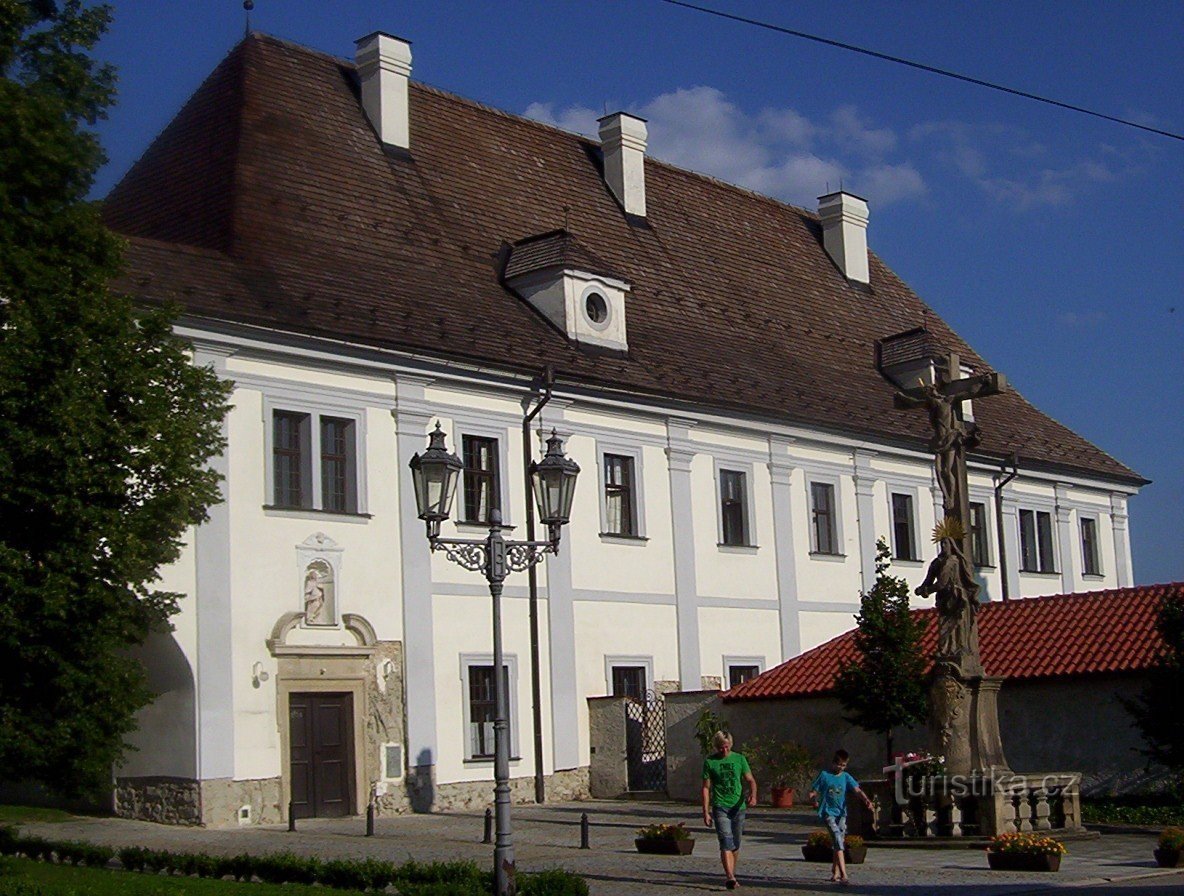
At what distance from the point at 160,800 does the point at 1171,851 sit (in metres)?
14.0

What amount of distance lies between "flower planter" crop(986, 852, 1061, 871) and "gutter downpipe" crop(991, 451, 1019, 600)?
917 inches

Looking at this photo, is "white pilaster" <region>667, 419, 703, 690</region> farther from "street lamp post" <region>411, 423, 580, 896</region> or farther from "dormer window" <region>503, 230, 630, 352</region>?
"street lamp post" <region>411, 423, 580, 896</region>

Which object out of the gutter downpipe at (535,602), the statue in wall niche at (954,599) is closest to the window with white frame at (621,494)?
the gutter downpipe at (535,602)

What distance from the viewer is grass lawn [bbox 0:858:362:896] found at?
44.8ft

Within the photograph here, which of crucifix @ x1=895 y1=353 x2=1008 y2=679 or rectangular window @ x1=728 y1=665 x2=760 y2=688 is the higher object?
crucifix @ x1=895 y1=353 x2=1008 y2=679

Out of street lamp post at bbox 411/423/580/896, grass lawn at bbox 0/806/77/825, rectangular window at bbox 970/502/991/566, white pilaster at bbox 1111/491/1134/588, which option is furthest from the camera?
white pilaster at bbox 1111/491/1134/588

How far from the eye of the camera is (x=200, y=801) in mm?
23531

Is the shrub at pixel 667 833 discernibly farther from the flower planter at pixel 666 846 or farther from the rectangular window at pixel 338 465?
the rectangular window at pixel 338 465

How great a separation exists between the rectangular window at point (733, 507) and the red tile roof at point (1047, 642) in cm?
452

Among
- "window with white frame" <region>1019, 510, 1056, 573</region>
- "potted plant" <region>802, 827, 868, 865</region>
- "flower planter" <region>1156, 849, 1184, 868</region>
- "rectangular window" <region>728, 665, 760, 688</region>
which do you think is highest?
"window with white frame" <region>1019, 510, 1056, 573</region>

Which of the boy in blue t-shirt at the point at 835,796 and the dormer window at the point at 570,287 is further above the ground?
the dormer window at the point at 570,287

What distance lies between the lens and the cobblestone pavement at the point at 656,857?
618 inches

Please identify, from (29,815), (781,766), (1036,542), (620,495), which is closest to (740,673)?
(620,495)

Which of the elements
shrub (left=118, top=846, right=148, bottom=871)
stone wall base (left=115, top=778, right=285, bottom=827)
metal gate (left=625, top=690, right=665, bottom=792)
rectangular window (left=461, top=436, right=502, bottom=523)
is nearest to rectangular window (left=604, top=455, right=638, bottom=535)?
rectangular window (left=461, top=436, right=502, bottom=523)
